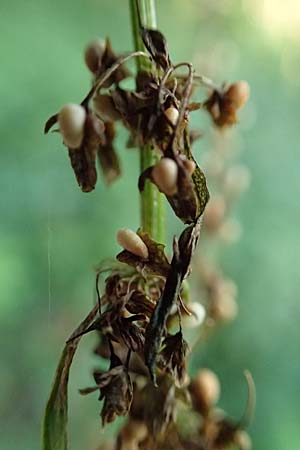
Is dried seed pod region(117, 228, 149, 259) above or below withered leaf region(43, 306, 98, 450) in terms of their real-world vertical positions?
above

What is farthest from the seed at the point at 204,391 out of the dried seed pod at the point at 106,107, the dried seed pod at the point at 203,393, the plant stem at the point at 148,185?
the dried seed pod at the point at 106,107

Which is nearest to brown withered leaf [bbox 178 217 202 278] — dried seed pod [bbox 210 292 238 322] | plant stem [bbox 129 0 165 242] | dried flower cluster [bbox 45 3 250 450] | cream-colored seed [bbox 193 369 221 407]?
dried flower cluster [bbox 45 3 250 450]

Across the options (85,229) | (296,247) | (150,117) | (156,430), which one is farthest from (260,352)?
(150,117)

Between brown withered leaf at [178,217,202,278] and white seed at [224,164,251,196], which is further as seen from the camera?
white seed at [224,164,251,196]

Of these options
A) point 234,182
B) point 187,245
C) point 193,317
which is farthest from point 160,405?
point 234,182

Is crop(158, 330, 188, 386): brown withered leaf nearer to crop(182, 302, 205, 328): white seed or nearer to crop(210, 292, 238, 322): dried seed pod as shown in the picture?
crop(182, 302, 205, 328): white seed

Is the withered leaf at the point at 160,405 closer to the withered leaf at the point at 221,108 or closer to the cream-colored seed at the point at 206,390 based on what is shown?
the cream-colored seed at the point at 206,390

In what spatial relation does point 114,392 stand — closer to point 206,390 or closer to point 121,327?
point 121,327
